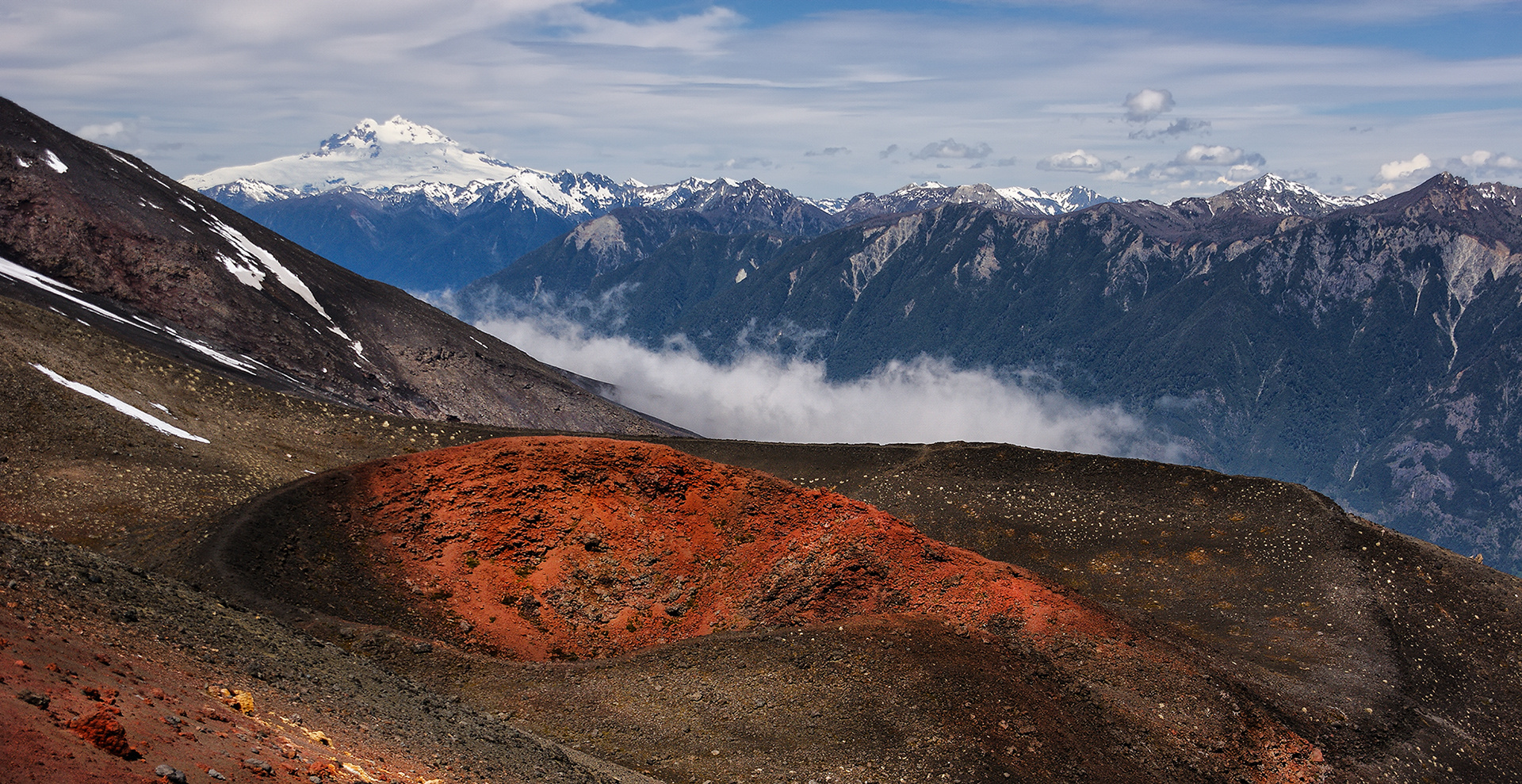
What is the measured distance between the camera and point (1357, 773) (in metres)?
33.8

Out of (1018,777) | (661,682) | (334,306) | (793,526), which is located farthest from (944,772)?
(334,306)

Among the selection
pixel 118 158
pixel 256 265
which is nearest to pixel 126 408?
pixel 256 265

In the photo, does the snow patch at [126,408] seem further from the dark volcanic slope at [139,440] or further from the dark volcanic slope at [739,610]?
the dark volcanic slope at [739,610]

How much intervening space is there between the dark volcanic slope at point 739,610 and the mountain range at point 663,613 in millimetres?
136

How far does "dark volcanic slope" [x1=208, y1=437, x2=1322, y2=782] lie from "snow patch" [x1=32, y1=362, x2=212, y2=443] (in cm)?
1932

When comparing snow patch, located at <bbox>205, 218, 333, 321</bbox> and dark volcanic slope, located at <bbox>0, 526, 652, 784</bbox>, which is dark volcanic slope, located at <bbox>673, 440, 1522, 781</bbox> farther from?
snow patch, located at <bbox>205, 218, 333, 321</bbox>

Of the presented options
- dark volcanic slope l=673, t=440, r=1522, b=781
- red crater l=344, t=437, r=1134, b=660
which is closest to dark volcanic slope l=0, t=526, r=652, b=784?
red crater l=344, t=437, r=1134, b=660

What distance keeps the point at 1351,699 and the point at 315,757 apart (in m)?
40.9

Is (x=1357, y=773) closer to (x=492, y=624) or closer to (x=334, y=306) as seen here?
(x=492, y=624)

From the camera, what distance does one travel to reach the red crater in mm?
36438

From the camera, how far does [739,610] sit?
124ft

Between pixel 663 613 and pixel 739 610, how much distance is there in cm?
330

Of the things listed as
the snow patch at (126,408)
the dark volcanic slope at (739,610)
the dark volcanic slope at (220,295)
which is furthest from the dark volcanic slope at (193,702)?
the dark volcanic slope at (220,295)

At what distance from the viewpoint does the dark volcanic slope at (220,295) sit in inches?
3656
